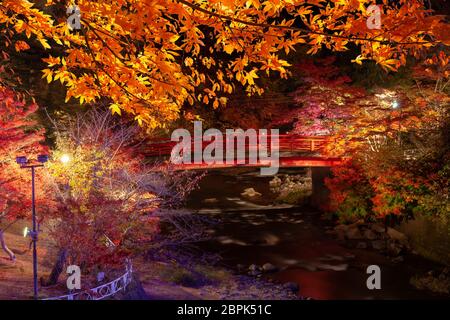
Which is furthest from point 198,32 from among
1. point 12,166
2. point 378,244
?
point 378,244

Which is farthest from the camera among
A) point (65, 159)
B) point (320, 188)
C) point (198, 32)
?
point (320, 188)

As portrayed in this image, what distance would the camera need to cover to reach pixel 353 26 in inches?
226

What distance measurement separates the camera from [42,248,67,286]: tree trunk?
11320 millimetres

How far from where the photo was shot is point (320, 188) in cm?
2822

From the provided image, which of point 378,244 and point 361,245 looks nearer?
point 378,244

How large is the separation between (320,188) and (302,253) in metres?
8.80

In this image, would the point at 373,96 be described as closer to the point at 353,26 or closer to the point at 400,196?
the point at 400,196

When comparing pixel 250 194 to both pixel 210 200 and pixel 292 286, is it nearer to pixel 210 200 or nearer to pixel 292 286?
pixel 210 200

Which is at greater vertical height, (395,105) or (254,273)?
(395,105)

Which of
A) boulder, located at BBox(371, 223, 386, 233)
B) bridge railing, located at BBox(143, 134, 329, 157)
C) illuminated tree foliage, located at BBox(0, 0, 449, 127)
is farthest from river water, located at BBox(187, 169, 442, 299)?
illuminated tree foliage, located at BBox(0, 0, 449, 127)

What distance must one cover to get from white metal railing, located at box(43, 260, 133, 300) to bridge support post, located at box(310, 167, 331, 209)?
17.2 meters

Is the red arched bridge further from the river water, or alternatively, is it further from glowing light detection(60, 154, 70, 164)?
glowing light detection(60, 154, 70, 164)
